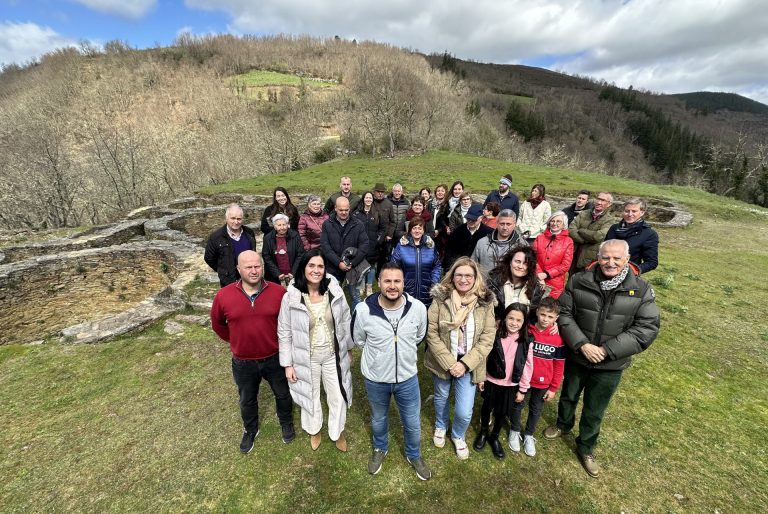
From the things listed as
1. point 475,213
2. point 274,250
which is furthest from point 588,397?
point 274,250

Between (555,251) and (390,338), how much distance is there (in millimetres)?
3307

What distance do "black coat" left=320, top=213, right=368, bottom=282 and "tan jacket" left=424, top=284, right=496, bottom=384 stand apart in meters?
3.04

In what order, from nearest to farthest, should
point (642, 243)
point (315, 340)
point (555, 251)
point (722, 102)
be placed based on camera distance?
point (315, 340) < point (555, 251) < point (642, 243) < point (722, 102)

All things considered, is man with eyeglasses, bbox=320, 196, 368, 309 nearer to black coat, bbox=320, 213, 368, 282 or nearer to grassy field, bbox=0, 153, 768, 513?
black coat, bbox=320, 213, 368, 282

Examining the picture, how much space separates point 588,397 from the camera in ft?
13.0

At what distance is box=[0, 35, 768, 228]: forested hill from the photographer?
30516 mm

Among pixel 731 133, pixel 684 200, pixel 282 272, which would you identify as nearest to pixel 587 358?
pixel 282 272

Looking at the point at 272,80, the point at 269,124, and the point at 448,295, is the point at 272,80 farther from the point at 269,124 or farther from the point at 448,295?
the point at 448,295

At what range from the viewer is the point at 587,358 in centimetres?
360

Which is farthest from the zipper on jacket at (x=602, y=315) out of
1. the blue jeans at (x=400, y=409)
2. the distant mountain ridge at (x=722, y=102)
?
the distant mountain ridge at (x=722, y=102)

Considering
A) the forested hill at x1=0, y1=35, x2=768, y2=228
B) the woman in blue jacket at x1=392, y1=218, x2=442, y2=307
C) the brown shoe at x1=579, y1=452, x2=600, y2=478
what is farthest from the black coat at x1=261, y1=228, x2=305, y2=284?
the forested hill at x1=0, y1=35, x2=768, y2=228

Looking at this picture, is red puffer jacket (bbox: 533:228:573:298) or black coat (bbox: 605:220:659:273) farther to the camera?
black coat (bbox: 605:220:659:273)

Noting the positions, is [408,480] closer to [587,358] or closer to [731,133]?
→ [587,358]

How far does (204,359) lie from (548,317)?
20.5ft
